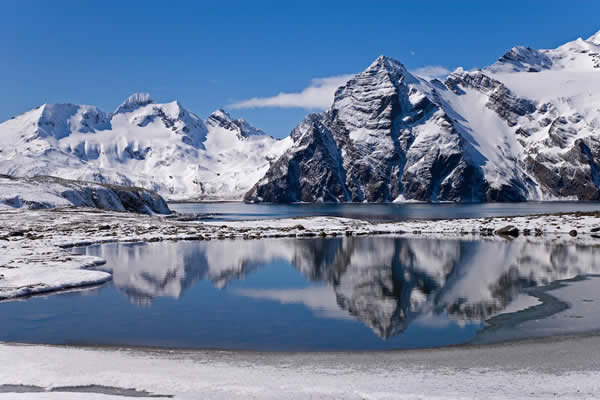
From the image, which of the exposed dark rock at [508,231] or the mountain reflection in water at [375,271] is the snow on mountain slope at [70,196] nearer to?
the mountain reflection in water at [375,271]

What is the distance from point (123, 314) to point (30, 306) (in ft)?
18.8

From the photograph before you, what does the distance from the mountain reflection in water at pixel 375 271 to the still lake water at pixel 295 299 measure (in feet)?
0.32

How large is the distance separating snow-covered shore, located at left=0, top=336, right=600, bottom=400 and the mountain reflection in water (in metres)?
4.78

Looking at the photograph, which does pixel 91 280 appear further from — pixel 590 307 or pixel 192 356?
pixel 590 307

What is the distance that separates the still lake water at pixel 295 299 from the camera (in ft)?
73.6

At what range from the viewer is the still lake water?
73.6ft

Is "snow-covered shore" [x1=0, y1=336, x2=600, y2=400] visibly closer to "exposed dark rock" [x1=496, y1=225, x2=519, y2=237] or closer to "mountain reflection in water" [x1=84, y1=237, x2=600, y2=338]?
"mountain reflection in water" [x1=84, y1=237, x2=600, y2=338]

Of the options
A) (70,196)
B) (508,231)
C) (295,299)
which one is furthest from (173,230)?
(70,196)

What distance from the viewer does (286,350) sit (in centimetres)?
2030

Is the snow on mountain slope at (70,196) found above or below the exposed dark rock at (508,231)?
above

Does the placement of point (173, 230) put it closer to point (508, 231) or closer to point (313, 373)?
point (508, 231)

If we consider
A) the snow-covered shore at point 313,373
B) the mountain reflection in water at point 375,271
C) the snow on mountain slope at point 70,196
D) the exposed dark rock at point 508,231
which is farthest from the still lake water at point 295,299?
the snow on mountain slope at point 70,196

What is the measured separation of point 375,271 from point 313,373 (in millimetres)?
25634

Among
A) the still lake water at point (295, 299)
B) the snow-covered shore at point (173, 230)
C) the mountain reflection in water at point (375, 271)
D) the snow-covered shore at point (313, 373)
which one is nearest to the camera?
the snow-covered shore at point (313, 373)
